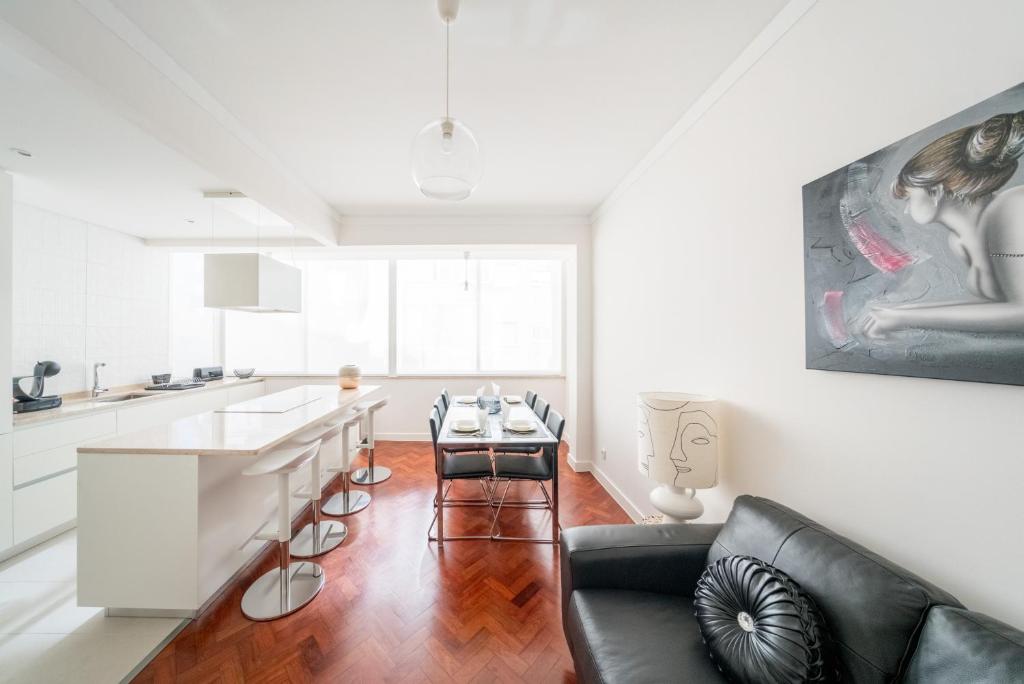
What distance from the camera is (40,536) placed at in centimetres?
234

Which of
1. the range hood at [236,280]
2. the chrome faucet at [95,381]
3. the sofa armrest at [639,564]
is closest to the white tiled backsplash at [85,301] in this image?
the chrome faucet at [95,381]

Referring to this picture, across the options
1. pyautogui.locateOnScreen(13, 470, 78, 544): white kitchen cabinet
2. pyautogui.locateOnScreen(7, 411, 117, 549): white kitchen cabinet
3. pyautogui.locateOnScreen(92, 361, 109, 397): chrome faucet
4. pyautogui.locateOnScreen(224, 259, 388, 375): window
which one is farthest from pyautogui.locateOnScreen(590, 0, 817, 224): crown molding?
pyautogui.locateOnScreen(92, 361, 109, 397): chrome faucet

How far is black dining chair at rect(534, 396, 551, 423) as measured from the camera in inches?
116

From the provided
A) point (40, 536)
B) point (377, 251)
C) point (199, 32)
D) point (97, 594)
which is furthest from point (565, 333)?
point (40, 536)

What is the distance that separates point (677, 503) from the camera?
170 centimetres

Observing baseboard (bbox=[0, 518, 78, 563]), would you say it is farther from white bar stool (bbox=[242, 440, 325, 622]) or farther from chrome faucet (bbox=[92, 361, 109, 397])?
white bar stool (bbox=[242, 440, 325, 622])

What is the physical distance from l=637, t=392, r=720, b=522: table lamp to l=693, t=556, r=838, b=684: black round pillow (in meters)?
0.45

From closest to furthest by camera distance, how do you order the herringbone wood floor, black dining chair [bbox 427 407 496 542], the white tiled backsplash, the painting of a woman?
the painting of a woman < the herringbone wood floor < black dining chair [bbox 427 407 496 542] < the white tiled backsplash

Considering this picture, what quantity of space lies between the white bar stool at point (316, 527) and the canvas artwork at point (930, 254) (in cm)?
271

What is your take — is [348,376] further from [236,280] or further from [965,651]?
[965,651]

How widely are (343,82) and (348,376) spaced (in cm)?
263

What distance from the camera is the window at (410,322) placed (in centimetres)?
470

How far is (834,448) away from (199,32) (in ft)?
10.7

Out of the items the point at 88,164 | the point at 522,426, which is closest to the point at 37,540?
the point at 88,164
